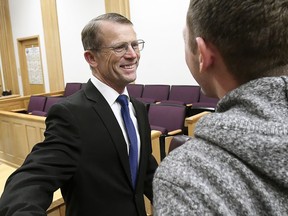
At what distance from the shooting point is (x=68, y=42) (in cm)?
820

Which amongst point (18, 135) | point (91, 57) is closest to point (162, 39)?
point (18, 135)

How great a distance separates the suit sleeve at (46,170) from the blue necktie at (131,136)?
0.81ft

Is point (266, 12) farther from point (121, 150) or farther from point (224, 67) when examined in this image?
point (121, 150)

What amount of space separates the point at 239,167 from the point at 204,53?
222mm

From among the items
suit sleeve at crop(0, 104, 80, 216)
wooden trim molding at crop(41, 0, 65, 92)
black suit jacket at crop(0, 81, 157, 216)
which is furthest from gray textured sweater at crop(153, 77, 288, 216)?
wooden trim molding at crop(41, 0, 65, 92)

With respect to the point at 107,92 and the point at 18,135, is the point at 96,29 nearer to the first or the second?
the point at 107,92

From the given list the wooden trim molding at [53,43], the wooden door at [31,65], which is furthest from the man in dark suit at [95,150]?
the wooden door at [31,65]

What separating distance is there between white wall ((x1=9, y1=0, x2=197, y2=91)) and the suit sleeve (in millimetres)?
5043

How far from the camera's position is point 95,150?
3.89ft

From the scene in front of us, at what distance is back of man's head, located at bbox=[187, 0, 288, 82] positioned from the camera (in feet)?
1.75

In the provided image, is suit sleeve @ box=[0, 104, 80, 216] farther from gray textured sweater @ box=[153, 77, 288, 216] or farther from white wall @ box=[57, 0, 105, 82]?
white wall @ box=[57, 0, 105, 82]

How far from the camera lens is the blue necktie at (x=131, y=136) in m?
1.30

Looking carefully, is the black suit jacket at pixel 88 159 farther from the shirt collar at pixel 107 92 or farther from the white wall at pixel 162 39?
the white wall at pixel 162 39

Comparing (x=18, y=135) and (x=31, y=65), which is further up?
(x=31, y=65)
